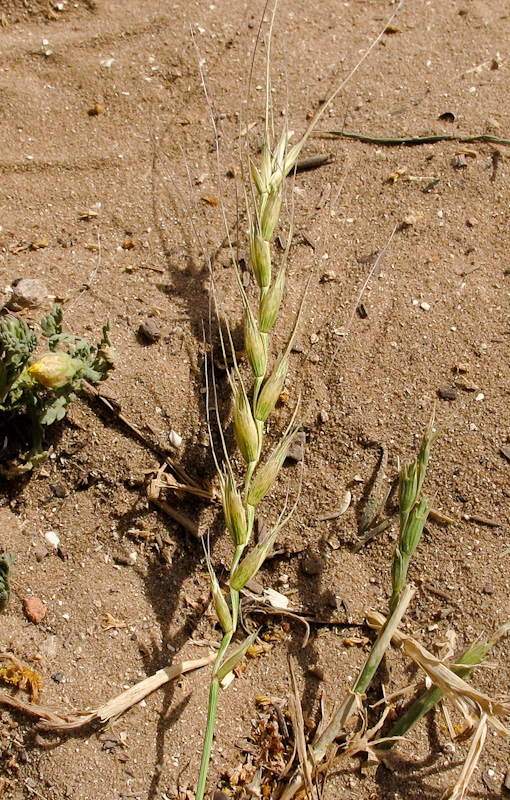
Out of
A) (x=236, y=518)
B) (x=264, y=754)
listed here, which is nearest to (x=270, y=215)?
(x=236, y=518)

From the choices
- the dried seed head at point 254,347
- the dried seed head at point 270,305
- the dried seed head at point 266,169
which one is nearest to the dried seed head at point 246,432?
the dried seed head at point 254,347

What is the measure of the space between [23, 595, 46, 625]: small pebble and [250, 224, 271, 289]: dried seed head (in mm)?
1102

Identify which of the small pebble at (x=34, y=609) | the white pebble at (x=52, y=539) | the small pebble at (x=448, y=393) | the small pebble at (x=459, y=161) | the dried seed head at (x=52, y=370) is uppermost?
the small pebble at (x=459, y=161)

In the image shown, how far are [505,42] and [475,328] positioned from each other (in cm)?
149

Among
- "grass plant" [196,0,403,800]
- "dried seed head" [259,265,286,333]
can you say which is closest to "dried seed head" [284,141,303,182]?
"grass plant" [196,0,403,800]

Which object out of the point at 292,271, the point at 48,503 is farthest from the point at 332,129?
the point at 48,503

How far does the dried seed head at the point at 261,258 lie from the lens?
2.10 m

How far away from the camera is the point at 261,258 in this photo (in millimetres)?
2102

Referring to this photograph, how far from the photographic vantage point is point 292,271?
98.3 inches

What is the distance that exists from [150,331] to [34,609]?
35.7 inches

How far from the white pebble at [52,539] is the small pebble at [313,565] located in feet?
2.35

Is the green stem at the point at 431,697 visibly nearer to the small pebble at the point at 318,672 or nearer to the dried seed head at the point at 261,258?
the small pebble at the point at 318,672

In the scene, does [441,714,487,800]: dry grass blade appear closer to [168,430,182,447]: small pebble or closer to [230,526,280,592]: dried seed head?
[230,526,280,592]: dried seed head

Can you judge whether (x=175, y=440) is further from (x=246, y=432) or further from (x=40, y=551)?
(x=40, y=551)
